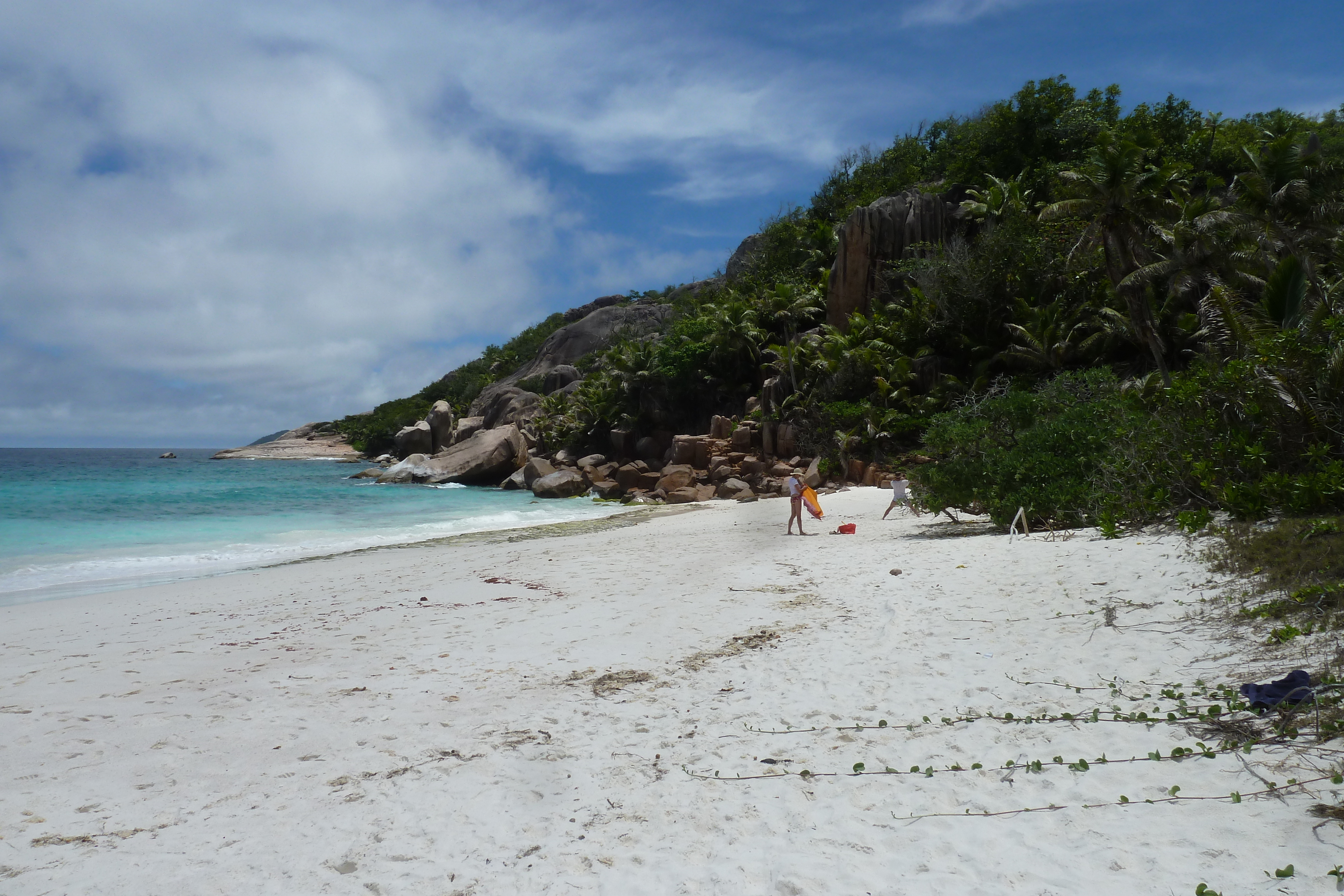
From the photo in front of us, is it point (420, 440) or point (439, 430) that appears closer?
point (420, 440)

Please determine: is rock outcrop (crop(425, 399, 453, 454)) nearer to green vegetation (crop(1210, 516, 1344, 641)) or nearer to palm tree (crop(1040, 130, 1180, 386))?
palm tree (crop(1040, 130, 1180, 386))

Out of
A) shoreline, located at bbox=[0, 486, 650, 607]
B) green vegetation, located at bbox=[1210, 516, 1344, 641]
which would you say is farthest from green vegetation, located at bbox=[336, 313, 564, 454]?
green vegetation, located at bbox=[1210, 516, 1344, 641]

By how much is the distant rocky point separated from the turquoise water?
38.4m

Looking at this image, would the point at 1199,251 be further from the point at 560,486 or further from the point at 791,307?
the point at 560,486

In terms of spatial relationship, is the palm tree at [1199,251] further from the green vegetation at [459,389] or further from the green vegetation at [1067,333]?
the green vegetation at [459,389]

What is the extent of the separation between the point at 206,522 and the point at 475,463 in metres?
20.3

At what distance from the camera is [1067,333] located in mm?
25391

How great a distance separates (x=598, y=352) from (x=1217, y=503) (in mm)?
47848

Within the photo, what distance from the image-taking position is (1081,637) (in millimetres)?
6219

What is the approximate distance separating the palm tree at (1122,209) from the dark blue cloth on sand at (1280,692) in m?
17.9

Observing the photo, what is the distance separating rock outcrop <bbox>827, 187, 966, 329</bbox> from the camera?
33094 mm

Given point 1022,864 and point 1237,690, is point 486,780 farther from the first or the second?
point 1237,690

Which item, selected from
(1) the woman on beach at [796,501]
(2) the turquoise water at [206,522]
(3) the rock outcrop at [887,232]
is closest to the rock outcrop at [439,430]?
(2) the turquoise water at [206,522]

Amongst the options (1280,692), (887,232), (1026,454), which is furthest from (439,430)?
(1280,692)
